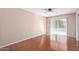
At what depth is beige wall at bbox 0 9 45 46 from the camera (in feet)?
5.81

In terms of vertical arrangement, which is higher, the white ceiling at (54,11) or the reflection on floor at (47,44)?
the white ceiling at (54,11)

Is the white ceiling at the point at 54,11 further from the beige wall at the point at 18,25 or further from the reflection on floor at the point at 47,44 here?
the reflection on floor at the point at 47,44

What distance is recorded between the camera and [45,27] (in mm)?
1923

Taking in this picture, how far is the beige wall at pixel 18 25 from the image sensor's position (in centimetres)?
177

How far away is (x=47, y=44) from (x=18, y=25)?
26.3 inches

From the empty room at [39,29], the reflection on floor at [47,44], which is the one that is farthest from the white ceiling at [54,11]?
the reflection on floor at [47,44]

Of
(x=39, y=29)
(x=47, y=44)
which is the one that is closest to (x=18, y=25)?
(x=39, y=29)

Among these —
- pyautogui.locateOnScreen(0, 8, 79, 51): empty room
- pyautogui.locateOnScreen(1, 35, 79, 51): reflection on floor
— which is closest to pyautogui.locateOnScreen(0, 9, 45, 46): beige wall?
pyautogui.locateOnScreen(0, 8, 79, 51): empty room

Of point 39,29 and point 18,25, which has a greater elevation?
point 18,25

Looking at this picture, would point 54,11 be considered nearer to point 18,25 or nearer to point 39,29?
point 39,29

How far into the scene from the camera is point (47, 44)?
1831mm

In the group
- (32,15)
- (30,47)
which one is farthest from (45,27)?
(30,47)
